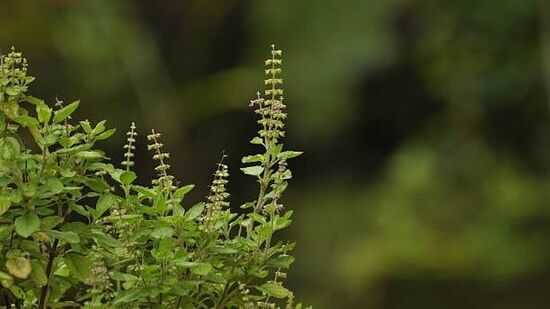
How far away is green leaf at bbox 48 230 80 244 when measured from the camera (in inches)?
49.0

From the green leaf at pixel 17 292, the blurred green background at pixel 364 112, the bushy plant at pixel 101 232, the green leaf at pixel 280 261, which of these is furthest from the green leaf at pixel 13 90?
the blurred green background at pixel 364 112

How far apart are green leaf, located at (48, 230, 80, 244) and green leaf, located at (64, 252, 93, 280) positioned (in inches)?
1.8

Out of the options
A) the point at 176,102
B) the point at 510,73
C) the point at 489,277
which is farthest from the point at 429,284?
the point at 176,102

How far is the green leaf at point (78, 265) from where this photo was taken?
1290mm

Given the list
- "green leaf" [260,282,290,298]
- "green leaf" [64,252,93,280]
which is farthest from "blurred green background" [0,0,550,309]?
"green leaf" [64,252,93,280]

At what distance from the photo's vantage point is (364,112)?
6.17 metres

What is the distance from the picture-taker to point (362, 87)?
605 cm

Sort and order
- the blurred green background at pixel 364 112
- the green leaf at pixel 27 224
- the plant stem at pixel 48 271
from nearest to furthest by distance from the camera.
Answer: the green leaf at pixel 27 224
the plant stem at pixel 48 271
the blurred green background at pixel 364 112

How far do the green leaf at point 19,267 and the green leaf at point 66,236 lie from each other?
39mm

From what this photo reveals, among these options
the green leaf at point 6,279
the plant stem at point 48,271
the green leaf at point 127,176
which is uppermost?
the green leaf at point 127,176

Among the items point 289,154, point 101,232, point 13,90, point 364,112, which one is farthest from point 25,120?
point 364,112

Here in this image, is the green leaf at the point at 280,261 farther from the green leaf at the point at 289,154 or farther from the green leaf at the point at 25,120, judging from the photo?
the green leaf at the point at 25,120

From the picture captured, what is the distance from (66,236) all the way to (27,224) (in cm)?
4

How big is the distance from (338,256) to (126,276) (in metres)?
4.11
